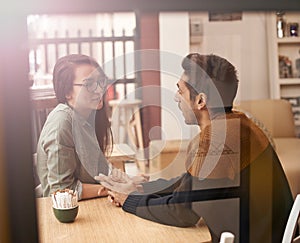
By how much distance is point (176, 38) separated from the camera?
64cm

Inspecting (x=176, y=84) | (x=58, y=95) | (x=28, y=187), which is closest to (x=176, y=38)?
(x=176, y=84)

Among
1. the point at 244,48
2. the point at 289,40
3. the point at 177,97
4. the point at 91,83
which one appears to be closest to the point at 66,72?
the point at 91,83

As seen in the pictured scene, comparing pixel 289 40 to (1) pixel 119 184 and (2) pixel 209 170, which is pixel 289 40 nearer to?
(2) pixel 209 170

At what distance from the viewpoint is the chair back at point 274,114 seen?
70 centimetres

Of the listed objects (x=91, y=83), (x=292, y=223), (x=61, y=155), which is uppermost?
(x=91, y=83)

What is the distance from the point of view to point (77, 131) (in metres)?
0.62

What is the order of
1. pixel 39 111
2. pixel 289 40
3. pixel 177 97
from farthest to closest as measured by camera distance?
1. pixel 289 40
2. pixel 177 97
3. pixel 39 111

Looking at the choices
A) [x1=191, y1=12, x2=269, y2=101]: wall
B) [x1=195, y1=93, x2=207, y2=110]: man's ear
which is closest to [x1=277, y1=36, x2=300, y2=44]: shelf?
[x1=191, y1=12, x2=269, y2=101]: wall

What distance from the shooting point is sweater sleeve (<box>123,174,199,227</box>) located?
0.66 m

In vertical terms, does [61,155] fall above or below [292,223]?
above

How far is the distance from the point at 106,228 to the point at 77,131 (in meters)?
0.15

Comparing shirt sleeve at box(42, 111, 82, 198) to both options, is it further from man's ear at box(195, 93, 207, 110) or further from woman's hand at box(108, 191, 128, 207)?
man's ear at box(195, 93, 207, 110)

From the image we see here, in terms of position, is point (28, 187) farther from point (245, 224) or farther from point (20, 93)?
point (245, 224)

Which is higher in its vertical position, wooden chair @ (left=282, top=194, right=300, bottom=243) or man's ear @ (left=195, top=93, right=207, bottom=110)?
man's ear @ (left=195, top=93, right=207, bottom=110)
